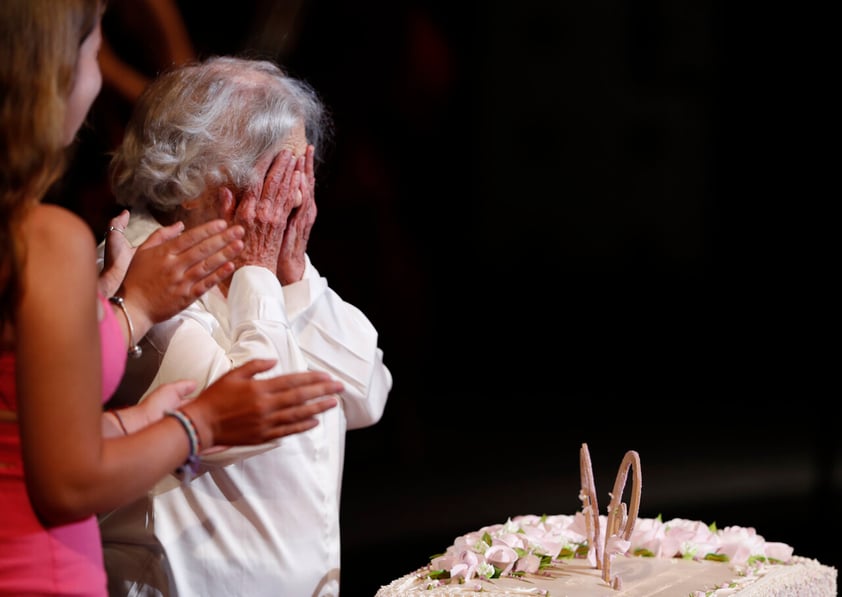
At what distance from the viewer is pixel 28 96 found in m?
1.39

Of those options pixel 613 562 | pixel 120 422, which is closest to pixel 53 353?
pixel 120 422

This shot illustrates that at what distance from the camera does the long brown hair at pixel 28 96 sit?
1.39 metres

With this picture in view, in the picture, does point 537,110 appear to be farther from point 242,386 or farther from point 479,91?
point 242,386

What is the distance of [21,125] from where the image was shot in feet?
4.59

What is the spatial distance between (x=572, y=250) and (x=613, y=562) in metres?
4.05

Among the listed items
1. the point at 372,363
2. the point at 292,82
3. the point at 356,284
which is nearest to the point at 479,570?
the point at 372,363

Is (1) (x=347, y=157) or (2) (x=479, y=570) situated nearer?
(2) (x=479, y=570)

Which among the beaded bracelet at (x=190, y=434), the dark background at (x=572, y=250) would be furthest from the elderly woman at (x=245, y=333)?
the dark background at (x=572, y=250)

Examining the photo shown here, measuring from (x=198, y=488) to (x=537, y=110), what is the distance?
14.1ft

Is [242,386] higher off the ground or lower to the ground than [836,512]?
higher

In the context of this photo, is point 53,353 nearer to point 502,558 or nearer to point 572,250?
point 502,558

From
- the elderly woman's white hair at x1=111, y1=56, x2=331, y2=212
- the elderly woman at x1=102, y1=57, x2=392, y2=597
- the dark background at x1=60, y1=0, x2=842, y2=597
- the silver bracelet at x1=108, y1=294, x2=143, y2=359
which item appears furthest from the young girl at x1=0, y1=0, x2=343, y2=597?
the dark background at x1=60, y1=0, x2=842, y2=597

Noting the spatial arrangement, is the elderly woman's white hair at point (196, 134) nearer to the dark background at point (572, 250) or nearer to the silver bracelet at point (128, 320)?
the silver bracelet at point (128, 320)

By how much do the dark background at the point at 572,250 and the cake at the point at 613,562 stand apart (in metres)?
2.28
